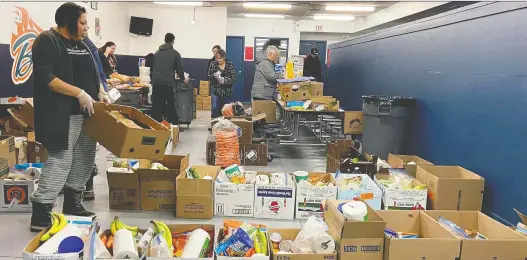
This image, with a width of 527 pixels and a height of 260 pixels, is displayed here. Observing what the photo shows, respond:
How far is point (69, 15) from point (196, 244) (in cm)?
170

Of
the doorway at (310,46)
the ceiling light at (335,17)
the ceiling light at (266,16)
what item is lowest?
the doorway at (310,46)

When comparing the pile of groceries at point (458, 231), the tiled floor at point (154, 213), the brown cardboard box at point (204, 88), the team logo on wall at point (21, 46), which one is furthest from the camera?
the brown cardboard box at point (204, 88)

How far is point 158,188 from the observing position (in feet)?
11.7

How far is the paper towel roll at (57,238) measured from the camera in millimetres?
1982

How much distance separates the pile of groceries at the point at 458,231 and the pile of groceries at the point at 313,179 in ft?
3.47

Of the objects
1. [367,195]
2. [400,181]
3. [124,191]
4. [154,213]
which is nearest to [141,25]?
[124,191]

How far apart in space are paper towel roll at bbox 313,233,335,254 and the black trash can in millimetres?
2635

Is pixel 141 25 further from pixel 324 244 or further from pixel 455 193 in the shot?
pixel 324 244

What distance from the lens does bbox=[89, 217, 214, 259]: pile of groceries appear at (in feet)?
6.87

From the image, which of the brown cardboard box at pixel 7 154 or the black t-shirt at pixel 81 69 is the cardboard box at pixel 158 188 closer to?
the black t-shirt at pixel 81 69

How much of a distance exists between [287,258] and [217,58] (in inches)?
220

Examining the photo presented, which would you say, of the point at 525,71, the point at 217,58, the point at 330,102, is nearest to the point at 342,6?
the point at 217,58

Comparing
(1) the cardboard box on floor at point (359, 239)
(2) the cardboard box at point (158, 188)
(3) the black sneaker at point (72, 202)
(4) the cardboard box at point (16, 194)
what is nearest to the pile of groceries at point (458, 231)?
(1) the cardboard box on floor at point (359, 239)

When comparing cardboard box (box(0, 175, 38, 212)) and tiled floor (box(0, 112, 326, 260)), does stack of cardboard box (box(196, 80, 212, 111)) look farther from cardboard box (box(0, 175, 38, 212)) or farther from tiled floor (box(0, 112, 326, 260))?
cardboard box (box(0, 175, 38, 212))
